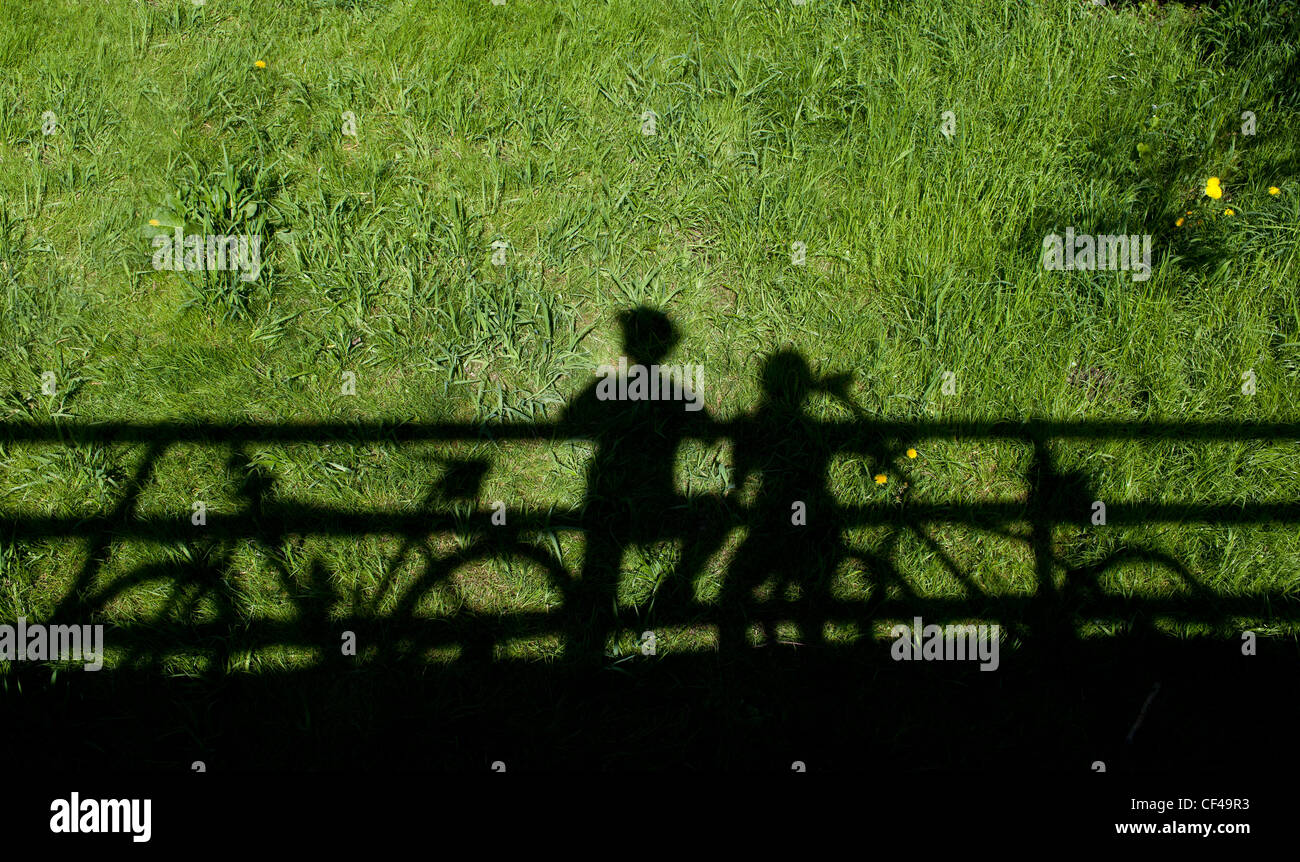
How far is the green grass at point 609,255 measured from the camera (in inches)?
129

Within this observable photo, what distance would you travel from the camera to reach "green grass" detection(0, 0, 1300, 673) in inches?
129

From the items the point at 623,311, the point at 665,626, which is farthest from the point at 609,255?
the point at 665,626

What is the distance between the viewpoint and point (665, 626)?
312cm

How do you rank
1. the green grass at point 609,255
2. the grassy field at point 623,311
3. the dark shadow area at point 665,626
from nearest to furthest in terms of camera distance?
1. the dark shadow area at point 665,626
2. the grassy field at point 623,311
3. the green grass at point 609,255

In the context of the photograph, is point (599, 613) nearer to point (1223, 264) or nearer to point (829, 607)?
point (829, 607)

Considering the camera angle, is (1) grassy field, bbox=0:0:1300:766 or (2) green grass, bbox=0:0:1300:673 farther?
(2) green grass, bbox=0:0:1300:673

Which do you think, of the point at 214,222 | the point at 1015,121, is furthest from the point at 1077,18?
the point at 214,222

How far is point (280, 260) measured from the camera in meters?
3.75

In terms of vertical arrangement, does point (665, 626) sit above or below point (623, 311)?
below

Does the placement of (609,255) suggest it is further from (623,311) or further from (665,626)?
(665,626)

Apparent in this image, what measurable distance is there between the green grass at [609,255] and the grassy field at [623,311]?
20mm

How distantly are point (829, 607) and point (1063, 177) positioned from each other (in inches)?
107

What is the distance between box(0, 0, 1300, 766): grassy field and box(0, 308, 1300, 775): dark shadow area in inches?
0.9

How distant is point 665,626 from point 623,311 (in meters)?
1.49
